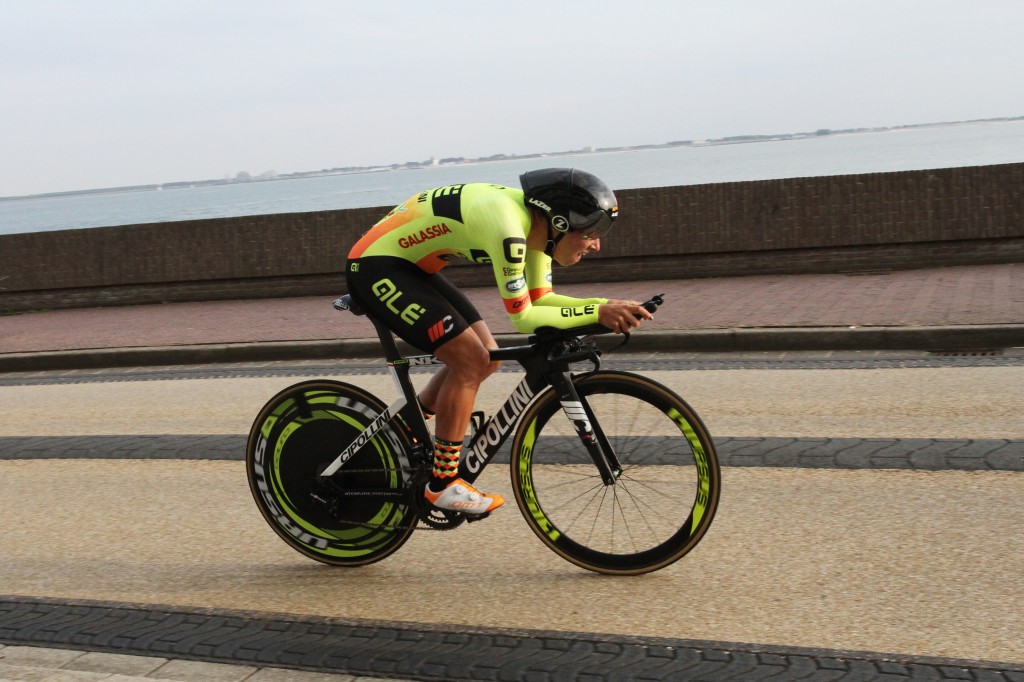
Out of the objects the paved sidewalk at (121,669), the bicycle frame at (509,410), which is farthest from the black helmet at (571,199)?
the paved sidewalk at (121,669)

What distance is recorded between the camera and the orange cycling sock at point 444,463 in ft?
15.6

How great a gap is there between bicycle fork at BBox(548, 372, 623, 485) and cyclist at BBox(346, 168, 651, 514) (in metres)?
0.26

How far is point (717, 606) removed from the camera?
435 cm

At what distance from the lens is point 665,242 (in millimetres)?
14906

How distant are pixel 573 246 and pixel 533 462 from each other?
0.86 m

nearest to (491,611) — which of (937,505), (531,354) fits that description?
(531,354)

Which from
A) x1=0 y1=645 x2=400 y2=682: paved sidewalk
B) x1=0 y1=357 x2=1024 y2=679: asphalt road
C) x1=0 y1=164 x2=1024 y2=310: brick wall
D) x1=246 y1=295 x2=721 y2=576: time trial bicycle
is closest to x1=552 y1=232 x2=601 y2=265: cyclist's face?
x1=246 y1=295 x2=721 y2=576: time trial bicycle

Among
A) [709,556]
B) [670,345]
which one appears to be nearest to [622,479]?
[709,556]

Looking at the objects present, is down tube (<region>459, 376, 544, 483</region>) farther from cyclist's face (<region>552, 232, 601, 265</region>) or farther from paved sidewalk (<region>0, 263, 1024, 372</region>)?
paved sidewalk (<region>0, 263, 1024, 372</region>)

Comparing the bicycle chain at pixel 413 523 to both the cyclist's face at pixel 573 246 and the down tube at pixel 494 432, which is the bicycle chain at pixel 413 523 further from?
the cyclist's face at pixel 573 246

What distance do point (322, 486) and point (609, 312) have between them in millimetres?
1541

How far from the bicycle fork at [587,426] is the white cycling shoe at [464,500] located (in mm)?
416

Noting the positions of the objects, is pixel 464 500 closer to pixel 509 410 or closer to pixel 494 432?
pixel 494 432

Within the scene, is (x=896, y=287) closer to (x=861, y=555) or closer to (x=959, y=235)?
(x=959, y=235)
